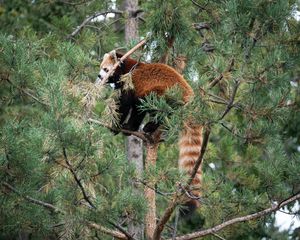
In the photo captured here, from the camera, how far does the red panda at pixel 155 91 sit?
5.66m

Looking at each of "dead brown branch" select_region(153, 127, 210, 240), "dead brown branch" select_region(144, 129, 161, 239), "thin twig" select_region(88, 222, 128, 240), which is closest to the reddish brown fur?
"dead brown branch" select_region(144, 129, 161, 239)

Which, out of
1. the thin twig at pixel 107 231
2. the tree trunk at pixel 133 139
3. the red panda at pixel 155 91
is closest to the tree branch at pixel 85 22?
the tree trunk at pixel 133 139

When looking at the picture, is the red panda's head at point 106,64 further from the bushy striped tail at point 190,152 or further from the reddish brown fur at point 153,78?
the bushy striped tail at point 190,152

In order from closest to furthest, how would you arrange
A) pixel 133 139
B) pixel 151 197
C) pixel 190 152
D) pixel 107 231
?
pixel 107 231 → pixel 190 152 → pixel 151 197 → pixel 133 139

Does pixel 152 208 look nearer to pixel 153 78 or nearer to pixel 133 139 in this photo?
pixel 153 78

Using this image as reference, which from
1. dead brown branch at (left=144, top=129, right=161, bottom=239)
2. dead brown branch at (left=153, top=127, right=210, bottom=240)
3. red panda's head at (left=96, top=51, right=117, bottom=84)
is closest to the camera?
dead brown branch at (left=153, top=127, right=210, bottom=240)

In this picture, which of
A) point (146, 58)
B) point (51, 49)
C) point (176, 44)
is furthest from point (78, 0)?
point (176, 44)

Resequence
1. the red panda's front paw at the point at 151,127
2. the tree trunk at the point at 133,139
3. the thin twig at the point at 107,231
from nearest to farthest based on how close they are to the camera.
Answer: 1. the thin twig at the point at 107,231
2. the red panda's front paw at the point at 151,127
3. the tree trunk at the point at 133,139

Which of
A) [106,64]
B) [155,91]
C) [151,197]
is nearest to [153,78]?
[155,91]

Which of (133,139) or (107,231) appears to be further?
(133,139)

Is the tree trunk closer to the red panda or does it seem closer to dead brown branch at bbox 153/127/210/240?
the red panda

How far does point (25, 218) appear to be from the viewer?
233 inches

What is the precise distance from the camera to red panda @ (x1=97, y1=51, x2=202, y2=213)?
5.66 metres

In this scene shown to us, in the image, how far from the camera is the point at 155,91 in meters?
6.36
